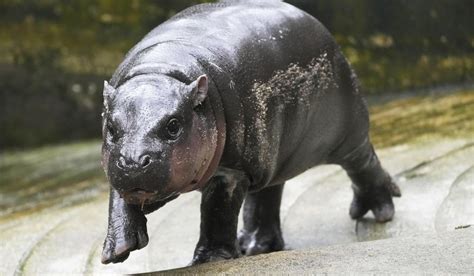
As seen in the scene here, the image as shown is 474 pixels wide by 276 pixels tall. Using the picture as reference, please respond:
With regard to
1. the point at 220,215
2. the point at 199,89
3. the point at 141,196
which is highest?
the point at 199,89

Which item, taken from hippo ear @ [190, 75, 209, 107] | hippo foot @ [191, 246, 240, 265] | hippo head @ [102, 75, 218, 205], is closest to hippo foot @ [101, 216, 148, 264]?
hippo head @ [102, 75, 218, 205]

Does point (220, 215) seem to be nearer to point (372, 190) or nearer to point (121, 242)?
point (121, 242)

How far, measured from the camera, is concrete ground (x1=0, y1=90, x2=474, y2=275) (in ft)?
11.6

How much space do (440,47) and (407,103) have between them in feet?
4.68

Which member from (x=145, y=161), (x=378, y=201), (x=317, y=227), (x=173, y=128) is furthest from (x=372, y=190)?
(x=145, y=161)

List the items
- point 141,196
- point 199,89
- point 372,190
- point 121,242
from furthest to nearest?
point 372,190
point 121,242
point 199,89
point 141,196

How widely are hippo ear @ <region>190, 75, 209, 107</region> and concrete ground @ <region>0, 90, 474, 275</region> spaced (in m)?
0.71

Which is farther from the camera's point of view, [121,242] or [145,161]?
[121,242]

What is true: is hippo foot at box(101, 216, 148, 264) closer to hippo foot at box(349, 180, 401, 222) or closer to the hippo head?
the hippo head

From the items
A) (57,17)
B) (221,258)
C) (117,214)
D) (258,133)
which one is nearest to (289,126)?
(258,133)

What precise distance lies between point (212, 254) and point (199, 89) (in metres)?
0.85

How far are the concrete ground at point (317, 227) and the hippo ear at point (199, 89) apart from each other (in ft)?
2.34

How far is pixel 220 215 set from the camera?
3.97 metres

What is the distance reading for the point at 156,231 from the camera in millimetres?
5609
